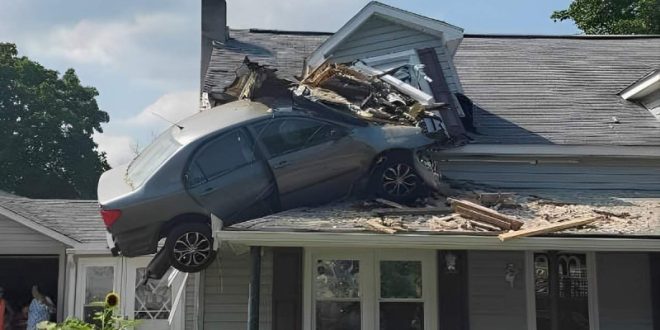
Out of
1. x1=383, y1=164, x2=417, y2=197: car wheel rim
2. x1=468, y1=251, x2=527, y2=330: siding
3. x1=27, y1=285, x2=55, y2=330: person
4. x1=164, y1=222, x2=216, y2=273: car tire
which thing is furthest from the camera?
x1=27, y1=285, x2=55, y2=330: person

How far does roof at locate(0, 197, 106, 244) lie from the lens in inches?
606

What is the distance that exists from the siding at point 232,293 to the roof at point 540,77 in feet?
8.37

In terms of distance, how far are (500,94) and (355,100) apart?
3.18 metres

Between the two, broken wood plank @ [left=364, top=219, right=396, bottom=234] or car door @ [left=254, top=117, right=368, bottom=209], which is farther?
car door @ [left=254, top=117, right=368, bottom=209]

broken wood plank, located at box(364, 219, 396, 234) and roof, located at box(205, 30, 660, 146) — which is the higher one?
roof, located at box(205, 30, 660, 146)

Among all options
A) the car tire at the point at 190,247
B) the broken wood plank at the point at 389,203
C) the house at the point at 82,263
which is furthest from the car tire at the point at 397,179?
the house at the point at 82,263

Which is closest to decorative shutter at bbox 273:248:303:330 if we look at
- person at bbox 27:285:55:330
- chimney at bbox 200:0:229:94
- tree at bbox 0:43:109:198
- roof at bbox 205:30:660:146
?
roof at bbox 205:30:660:146

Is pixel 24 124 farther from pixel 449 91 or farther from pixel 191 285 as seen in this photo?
pixel 449 91

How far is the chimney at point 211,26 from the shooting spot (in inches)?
535

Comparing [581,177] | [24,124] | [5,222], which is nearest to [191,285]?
[5,222]

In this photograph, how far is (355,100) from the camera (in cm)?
1025

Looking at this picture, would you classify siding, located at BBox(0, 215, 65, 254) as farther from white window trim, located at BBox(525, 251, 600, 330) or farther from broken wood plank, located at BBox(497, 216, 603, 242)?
broken wood plank, located at BBox(497, 216, 603, 242)

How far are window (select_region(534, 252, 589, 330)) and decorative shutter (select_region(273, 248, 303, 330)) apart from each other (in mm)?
3250

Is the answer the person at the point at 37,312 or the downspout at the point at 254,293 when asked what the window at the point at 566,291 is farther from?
the person at the point at 37,312
